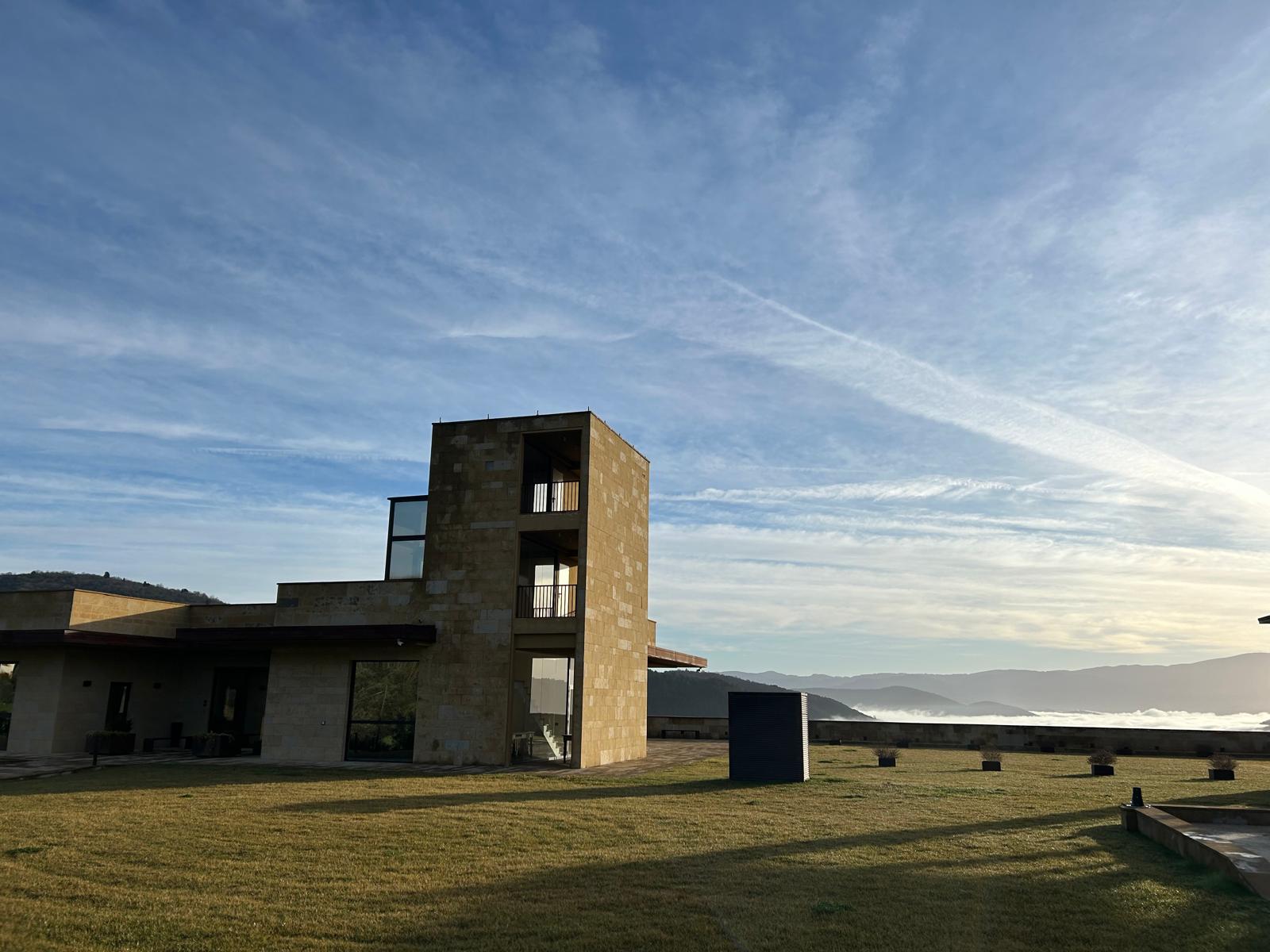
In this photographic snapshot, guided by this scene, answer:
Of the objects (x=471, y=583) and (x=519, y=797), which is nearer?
(x=519, y=797)

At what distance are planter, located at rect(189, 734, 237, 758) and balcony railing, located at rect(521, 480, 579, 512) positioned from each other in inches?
400

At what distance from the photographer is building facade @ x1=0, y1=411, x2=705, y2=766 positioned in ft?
75.7

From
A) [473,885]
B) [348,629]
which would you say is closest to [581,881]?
[473,885]

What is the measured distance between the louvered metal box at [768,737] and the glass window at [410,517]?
33.2ft

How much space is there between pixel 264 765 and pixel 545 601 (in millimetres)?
8083

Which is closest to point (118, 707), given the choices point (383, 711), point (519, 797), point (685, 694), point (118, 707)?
point (118, 707)

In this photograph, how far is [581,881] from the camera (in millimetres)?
9438

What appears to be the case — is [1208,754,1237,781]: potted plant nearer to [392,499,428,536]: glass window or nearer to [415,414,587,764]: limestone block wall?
[415,414,587,764]: limestone block wall

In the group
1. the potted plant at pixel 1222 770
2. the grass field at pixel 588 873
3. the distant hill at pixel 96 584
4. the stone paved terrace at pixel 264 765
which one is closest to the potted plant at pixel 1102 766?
the potted plant at pixel 1222 770

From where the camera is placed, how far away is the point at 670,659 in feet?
100

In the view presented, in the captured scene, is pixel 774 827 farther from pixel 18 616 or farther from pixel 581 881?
pixel 18 616

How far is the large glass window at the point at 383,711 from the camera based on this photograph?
23.6m

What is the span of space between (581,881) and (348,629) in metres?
15.0

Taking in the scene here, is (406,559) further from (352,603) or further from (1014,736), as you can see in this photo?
(1014,736)
